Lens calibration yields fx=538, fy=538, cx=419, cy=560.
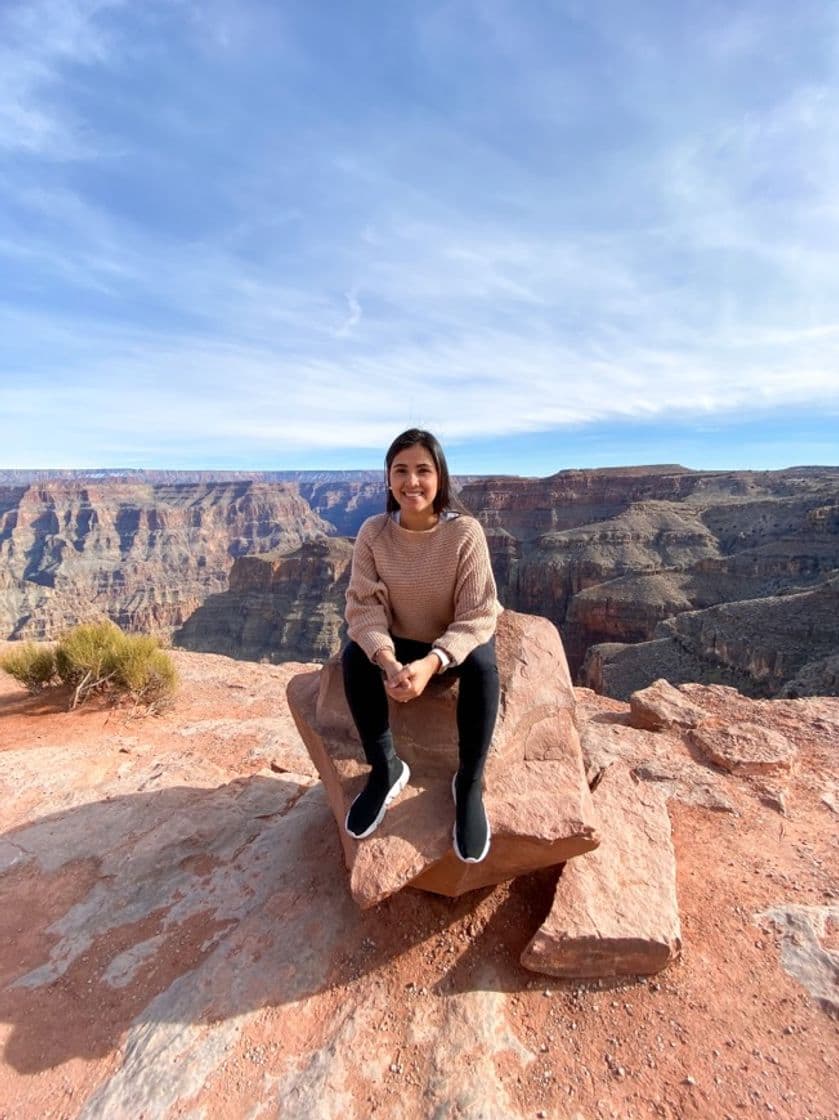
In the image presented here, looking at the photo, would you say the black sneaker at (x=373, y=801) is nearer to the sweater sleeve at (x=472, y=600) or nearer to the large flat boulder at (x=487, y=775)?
the large flat boulder at (x=487, y=775)

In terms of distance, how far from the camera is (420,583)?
3049 mm

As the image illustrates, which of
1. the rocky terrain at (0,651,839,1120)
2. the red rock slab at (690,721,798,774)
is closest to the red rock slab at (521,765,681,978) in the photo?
the rocky terrain at (0,651,839,1120)

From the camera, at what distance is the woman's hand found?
2574mm

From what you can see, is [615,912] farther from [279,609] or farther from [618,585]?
[279,609]

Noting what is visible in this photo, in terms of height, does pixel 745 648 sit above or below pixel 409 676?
below

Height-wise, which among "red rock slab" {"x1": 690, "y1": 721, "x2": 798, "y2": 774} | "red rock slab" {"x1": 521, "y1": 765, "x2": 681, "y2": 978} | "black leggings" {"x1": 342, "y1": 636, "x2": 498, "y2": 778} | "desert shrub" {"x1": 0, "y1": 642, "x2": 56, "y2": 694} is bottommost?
"desert shrub" {"x1": 0, "y1": 642, "x2": 56, "y2": 694}

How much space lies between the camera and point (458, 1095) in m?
2.01

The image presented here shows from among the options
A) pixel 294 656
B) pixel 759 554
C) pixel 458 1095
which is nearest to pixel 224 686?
pixel 458 1095

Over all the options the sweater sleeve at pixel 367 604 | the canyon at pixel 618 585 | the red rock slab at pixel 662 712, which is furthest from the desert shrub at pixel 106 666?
the red rock slab at pixel 662 712

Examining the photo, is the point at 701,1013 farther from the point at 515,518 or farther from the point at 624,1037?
the point at 515,518

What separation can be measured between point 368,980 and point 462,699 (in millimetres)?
1376

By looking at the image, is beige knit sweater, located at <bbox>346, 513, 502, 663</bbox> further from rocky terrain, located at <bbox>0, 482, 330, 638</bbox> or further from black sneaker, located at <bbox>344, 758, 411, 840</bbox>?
rocky terrain, located at <bbox>0, 482, 330, 638</bbox>

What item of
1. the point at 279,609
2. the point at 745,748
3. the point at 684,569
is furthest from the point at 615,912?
the point at 279,609

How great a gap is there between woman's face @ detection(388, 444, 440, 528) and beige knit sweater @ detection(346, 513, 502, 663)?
0.52ft
